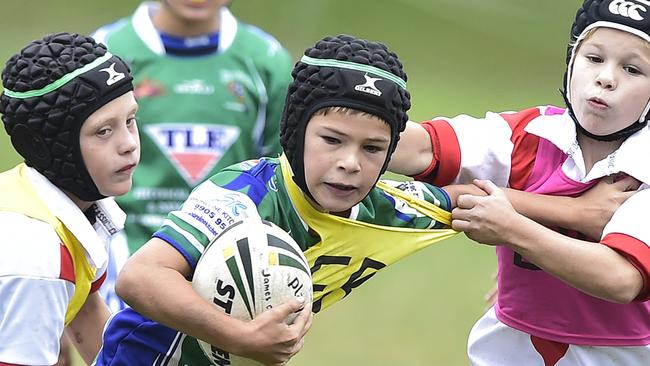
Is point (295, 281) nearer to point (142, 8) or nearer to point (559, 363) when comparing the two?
point (559, 363)

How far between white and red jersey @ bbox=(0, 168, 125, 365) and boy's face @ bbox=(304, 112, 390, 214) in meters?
0.75

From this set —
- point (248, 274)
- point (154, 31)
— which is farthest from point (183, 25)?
point (248, 274)

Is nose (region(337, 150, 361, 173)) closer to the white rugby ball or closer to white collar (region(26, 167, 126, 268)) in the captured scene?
the white rugby ball

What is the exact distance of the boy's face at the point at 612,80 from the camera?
169 inches

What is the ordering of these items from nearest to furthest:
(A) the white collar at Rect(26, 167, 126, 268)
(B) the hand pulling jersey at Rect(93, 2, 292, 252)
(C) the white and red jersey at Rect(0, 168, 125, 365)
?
(C) the white and red jersey at Rect(0, 168, 125, 365)
(A) the white collar at Rect(26, 167, 126, 268)
(B) the hand pulling jersey at Rect(93, 2, 292, 252)

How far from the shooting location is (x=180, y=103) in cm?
648

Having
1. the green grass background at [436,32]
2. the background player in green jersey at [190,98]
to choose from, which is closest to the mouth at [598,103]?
the background player in green jersey at [190,98]

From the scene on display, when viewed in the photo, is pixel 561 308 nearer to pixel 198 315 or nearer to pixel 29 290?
pixel 198 315

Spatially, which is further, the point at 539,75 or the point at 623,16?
the point at 539,75

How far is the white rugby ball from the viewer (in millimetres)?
3818

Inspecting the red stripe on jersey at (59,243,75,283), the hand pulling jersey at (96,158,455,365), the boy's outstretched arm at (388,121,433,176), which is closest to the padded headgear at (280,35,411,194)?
the hand pulling jersey at (96,158,455,365)

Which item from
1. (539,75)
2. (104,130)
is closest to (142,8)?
(104,130)

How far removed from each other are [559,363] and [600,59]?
3.37 feet

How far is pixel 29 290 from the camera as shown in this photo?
3932 mm
